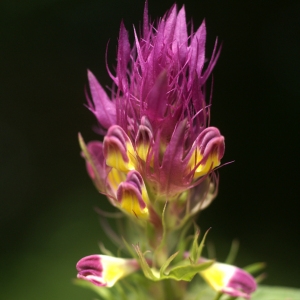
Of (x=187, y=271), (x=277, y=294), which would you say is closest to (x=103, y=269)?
(x=187, y=271)

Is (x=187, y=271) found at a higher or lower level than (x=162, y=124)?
lower

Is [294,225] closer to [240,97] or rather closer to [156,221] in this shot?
[240,97]

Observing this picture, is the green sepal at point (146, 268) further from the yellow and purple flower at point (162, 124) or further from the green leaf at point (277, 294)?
the green leaf at point (277, 294)

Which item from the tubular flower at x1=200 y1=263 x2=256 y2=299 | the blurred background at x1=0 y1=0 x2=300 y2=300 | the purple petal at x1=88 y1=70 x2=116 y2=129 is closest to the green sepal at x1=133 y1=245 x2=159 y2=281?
the tubular flower at x1=200 y1=263 x2=256 y2=299

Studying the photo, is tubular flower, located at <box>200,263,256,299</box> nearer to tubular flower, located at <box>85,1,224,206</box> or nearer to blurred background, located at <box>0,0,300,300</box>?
tubular flower, located at <box>85,1,224,206</box>

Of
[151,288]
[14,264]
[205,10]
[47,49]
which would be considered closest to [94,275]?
[151,288]

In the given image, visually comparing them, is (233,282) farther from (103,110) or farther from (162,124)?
(103,110)
